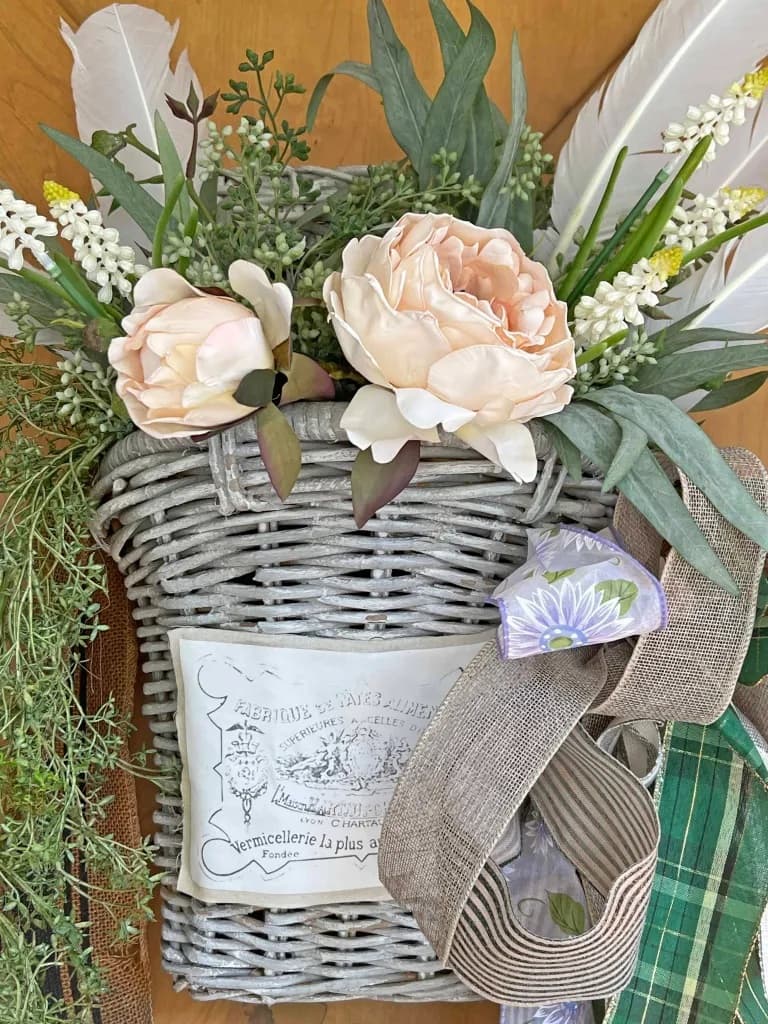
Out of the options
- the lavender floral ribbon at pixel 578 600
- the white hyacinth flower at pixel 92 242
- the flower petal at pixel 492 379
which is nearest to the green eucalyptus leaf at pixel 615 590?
the lavender floral ribbon at pixel 578 600

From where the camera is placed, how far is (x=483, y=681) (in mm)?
604

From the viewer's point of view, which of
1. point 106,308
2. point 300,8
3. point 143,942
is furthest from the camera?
point 300,8

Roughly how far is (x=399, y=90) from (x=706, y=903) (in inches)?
23.3

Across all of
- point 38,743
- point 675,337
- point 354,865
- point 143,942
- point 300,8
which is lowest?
point 143,942

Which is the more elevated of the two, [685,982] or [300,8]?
[300,8]

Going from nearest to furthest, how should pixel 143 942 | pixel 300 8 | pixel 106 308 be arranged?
pixel 106 308 → pixel 143 942 → pixel 300 8

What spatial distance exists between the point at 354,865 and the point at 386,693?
4.9 inches

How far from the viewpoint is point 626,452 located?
0.55 meters

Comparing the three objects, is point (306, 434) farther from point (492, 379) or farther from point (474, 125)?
point (474, 125)

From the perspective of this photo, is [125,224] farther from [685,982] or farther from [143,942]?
[685,982]

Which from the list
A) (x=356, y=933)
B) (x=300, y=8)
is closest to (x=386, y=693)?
(x=356, y=933)

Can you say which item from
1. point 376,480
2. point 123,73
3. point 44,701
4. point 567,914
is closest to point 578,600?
point 376,480

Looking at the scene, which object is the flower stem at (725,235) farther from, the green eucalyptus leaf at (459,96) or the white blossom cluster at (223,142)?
the white blossom cluster at (223,142)

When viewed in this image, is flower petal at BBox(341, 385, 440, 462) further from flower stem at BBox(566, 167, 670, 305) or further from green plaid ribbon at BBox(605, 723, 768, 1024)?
green plaid ribbon at BBox(605, 723, 768, 1024)
